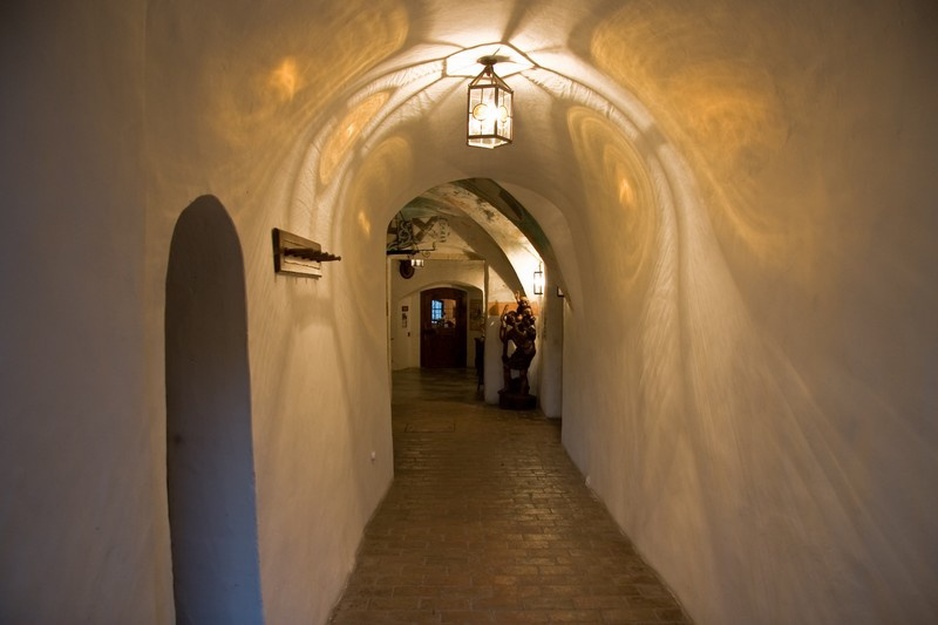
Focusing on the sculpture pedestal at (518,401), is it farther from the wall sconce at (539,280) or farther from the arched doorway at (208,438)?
the arched doorway at (208,438)

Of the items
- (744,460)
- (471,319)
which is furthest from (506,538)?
(471,319)

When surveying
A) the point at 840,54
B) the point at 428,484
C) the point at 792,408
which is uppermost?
the point at 840,54

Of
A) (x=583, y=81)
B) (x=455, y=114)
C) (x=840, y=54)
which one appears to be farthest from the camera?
(x=455, y=114)

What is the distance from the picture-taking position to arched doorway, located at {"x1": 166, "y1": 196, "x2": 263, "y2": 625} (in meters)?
2.43

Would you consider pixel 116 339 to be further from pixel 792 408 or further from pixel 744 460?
pixel 744 460

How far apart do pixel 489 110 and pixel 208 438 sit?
2402 millimetres

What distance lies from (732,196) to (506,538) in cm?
339

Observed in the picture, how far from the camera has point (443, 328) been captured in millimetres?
21672

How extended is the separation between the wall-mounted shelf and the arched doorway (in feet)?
1.48

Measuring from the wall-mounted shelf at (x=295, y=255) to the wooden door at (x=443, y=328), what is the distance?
18.0 metres

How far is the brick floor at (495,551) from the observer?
3785 mm

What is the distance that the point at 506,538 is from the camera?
16.4 ft

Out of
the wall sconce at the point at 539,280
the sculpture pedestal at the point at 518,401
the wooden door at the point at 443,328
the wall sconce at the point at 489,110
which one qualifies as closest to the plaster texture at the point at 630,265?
the wall sconce at the point at 489,110

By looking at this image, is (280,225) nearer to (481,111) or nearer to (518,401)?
(481,111)
